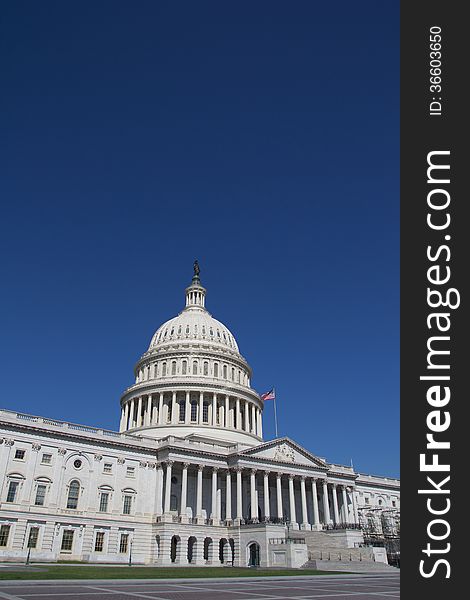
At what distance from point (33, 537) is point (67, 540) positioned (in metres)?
4.02

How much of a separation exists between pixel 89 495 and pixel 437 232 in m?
59.5

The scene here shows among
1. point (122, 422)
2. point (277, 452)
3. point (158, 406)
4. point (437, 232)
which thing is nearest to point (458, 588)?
point (437, 232)

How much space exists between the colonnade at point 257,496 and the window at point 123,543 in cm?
514

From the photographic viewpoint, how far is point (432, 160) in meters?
14.9

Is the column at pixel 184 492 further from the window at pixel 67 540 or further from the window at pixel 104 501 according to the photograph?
the window at pixel 67 540

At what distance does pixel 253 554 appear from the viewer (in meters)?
64.9

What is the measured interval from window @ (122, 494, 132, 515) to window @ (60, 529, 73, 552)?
7408 millimetres

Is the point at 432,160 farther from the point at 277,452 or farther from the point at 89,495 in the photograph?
the point at 277,452

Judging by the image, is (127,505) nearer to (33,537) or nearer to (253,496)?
(33,537)

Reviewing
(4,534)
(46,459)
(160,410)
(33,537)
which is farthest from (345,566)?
(160,410)

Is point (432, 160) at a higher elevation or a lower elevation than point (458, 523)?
higher

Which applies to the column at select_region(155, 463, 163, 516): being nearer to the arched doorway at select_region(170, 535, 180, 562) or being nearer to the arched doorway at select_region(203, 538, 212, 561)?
the arched doorway at select_region(170, 535, 180, 562)

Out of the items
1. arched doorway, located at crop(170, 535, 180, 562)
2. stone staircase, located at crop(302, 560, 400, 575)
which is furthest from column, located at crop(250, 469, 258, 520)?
stone staircase, located at crop(302, 560, 400, 575)

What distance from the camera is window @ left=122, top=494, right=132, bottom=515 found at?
64938 mm
